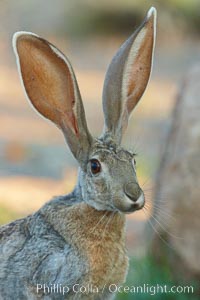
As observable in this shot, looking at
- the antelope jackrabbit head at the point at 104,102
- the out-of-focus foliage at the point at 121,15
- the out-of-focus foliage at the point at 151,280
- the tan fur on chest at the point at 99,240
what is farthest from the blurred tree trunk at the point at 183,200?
the out-of-focus foliage at the point at 121,15

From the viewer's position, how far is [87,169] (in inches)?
191

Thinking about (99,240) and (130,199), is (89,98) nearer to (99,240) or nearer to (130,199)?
(99,240)

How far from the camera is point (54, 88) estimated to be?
5043mm

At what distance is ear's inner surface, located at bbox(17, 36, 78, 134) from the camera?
4.81 m

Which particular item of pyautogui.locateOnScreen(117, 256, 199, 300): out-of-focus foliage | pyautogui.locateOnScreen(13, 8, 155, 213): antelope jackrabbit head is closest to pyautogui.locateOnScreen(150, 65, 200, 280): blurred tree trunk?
pyautogui.locateOnScreen(117, 256, 199, 300): out-of-focus foliage

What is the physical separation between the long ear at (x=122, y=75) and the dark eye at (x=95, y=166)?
0.66 ft

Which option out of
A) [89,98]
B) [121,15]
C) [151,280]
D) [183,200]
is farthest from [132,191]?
[121,15]

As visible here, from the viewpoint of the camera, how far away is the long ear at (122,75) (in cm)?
502

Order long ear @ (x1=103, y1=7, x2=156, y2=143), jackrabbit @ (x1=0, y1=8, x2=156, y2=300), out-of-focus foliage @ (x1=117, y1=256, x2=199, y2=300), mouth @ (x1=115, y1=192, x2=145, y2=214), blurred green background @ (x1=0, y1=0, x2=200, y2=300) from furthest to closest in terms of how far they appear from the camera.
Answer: blurred green background @ (x1=0, y1=0, x2=200, y2=300)
out-of-focus foliage @ (x1=117, y1=256, x2=199, y2=300)
long ear @ (x1=103, y1=7, x2=156, y2=143)
jackrabbit @ (x1=0, y1=8, x2=156, y2=300)
mouth @ (x1=115, y1=192, x2=145, y2=214)

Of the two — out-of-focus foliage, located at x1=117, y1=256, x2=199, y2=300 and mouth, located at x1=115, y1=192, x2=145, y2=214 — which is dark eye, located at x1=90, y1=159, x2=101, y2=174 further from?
out-of-focus foliage, located at x1=117, y1=256, x2=199, y2=300

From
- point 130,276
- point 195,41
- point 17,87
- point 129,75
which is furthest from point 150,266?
point 195,41

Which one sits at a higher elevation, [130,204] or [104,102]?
[104,102]

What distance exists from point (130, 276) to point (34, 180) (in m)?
3.65

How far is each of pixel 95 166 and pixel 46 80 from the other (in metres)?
0.50
